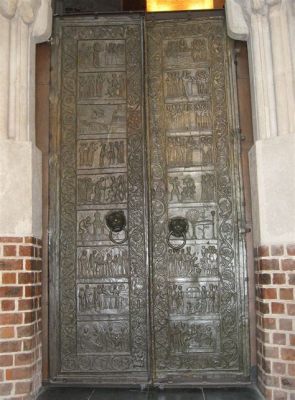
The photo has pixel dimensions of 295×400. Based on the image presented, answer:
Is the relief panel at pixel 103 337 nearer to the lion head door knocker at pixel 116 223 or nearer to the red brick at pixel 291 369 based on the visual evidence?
the lion head door knocker at pixel 116 223

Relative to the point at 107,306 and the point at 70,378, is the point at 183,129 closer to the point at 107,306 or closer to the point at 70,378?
the point at 107,306

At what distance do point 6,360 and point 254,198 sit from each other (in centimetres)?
202

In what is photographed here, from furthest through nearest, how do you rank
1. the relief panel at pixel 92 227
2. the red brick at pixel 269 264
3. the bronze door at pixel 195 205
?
the relief panel at pixel 92 227 < the bronze door at pixel 195 205 < the red brick at pixel 269 264

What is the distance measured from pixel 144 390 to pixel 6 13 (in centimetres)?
Result: 283

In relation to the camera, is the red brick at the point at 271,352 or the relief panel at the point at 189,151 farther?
the relief panel at the point at 189,151

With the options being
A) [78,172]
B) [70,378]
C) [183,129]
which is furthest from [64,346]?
[183,129]

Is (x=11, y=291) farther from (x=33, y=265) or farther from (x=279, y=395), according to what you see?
(x=279, y=395)

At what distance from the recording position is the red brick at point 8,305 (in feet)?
9.54

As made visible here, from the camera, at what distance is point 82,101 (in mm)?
3539

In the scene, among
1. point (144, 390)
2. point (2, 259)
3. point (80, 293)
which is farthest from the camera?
point (80, 293)

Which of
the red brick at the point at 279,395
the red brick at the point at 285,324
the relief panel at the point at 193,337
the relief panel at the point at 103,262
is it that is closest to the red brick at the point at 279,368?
the red brick at the point at 279,395

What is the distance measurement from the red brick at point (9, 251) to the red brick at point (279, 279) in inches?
68.3

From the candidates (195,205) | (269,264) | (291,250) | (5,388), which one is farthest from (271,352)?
(5,388)

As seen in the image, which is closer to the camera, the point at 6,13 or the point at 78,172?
the point at 6,13
